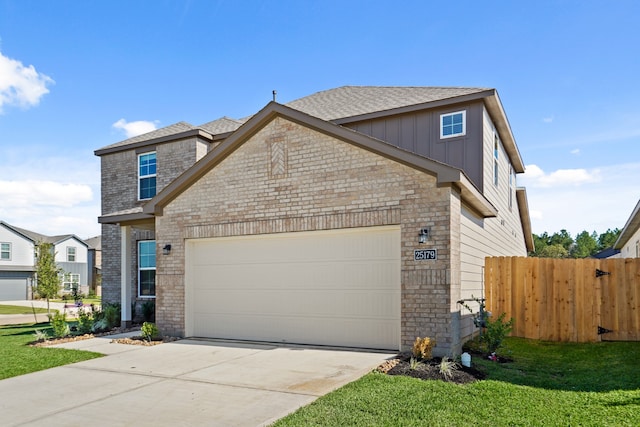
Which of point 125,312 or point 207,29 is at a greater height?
point 207,29

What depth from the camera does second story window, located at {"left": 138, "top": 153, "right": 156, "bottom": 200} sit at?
55.3 feet

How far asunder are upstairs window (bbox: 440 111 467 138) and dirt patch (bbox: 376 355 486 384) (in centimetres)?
656

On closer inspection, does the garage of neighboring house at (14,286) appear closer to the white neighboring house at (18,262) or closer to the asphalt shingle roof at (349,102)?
the white neighboring house at (18,262)

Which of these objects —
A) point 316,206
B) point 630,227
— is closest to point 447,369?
point 316,206

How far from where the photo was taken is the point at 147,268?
16.3 meters

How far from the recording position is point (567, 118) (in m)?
14.5

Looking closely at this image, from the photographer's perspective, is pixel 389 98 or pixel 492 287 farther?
pixel 389 98

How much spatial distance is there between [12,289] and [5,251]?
3166 millimetres

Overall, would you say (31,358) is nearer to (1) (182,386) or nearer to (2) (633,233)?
(1) (182,386)

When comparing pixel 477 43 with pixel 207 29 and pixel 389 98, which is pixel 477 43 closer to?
pixel 389 98

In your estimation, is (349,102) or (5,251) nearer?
(349,102)

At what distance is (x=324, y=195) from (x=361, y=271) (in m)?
1.71

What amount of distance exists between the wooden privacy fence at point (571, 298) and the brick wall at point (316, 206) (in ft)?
11.1

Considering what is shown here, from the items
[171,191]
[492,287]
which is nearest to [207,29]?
[171,191]
